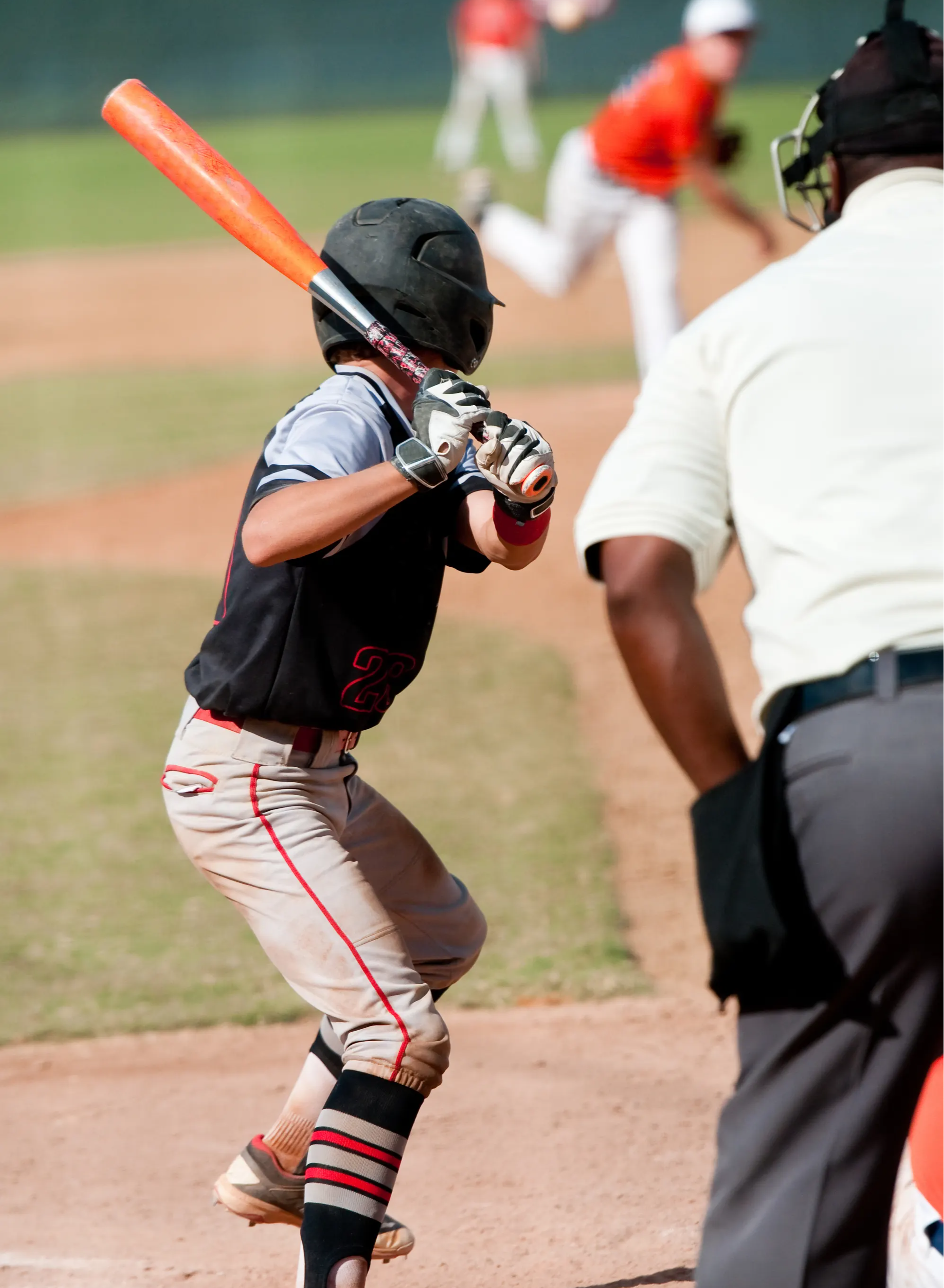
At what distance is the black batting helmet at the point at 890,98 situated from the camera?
1.87m

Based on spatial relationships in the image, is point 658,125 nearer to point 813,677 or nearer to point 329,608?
point 329,608

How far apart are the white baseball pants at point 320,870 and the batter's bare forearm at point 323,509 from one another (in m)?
0.41

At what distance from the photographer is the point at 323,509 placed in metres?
2.25

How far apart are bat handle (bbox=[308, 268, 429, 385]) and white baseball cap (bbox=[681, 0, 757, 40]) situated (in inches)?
248

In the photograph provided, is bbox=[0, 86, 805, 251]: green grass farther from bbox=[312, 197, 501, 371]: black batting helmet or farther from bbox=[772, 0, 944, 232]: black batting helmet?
bbox=[772, 0, 944, 232]: black batting helmet

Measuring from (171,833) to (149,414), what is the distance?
883 cm

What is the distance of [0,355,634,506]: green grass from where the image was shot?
37.3 feet

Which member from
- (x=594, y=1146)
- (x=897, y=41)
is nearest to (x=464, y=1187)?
(x=594, y=1146)

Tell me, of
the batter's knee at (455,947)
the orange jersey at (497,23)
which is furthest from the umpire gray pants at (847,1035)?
the orange jersey at (497,23)

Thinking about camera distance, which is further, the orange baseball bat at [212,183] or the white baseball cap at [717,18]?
the white baseball cap at [717,18]

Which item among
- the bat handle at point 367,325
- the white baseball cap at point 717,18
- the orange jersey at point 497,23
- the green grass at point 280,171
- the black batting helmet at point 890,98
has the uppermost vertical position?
the orange jersey at point 497,23

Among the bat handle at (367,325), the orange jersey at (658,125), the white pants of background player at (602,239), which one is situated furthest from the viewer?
the white pants of background player at (602,239)

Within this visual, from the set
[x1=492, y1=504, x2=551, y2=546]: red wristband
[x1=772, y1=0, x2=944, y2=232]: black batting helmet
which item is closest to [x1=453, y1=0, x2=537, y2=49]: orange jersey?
[x1=492, y1=504, x2=551, y2=546]: red wristband

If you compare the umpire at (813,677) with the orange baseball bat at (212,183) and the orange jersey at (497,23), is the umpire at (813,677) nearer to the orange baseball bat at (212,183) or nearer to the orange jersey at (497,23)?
the orange baseball bat at (212,183)
